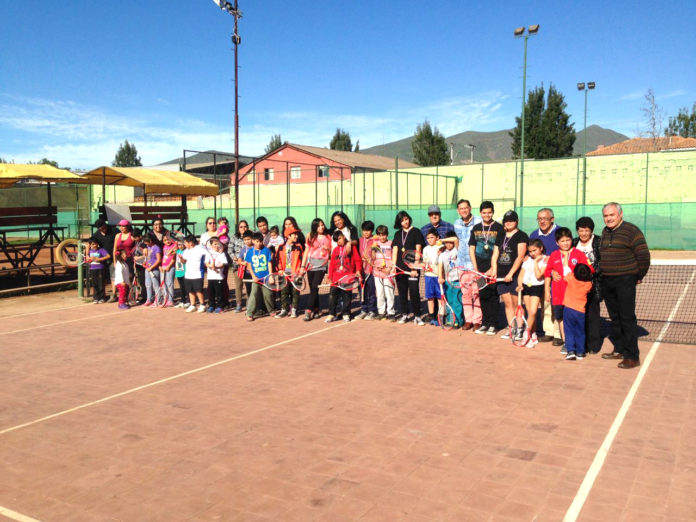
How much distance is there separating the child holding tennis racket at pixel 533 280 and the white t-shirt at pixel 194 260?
261 inches

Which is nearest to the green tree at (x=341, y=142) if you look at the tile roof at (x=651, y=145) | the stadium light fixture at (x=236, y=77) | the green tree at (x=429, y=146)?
the green tree at (x=429, y=146)

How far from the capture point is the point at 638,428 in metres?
5.42

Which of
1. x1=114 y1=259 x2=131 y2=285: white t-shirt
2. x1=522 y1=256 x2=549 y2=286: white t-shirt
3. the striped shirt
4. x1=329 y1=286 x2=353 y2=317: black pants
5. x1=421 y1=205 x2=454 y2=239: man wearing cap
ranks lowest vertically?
x1=329 y1=286 x2=353 y2=317: black pants

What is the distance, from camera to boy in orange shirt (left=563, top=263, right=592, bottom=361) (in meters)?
7.87

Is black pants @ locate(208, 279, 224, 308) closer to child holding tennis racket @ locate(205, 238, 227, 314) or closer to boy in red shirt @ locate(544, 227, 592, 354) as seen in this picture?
child holding tennis racket @ locate(205, 238, 227, 314)

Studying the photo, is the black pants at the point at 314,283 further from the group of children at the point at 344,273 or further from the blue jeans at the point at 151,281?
the blue jeans at the point at 151,281

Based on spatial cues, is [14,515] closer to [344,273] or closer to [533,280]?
[533,280]

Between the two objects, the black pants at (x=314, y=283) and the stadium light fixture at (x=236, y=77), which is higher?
the stadium light fixture at (x=236, y=77)

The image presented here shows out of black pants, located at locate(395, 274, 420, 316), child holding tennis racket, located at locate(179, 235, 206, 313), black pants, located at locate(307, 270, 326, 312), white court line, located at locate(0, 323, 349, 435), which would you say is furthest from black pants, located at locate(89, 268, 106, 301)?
black pants, located at locate(395, 274, 420, 316)

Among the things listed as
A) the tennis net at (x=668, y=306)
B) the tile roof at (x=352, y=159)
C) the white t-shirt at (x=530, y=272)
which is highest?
the tile roof at (x=352, y=159)

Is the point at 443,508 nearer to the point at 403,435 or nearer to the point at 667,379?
the point at 403,435

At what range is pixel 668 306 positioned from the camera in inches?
483

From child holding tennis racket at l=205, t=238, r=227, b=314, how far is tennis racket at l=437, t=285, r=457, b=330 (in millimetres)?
4644

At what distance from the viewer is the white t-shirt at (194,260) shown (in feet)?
39.8
